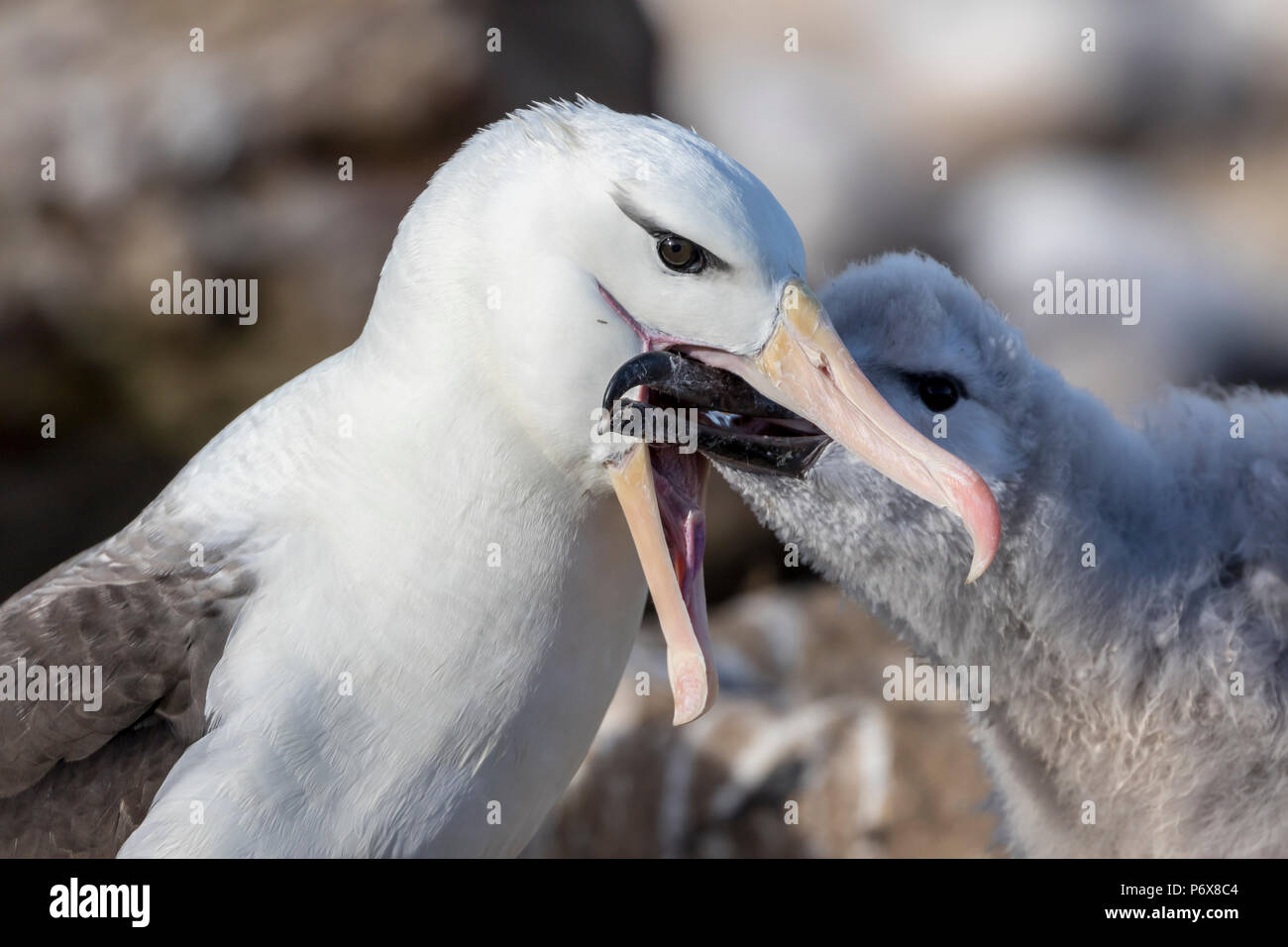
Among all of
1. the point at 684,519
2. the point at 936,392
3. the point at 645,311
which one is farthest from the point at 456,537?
the point at 936,392

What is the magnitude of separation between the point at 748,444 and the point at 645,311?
0.24m

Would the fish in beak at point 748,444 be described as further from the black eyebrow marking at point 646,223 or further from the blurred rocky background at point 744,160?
the blurred rocky background at point 744,160

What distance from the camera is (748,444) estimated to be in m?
2.04

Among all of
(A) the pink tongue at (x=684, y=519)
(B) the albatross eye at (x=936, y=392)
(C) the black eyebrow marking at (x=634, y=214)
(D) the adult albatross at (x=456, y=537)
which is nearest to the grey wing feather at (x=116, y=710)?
(D) the adult albatross at (x=456, y=537)

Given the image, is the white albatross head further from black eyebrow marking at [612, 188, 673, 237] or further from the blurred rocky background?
the blurred rocky background

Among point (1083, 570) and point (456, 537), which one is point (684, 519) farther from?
point (1083, 570)

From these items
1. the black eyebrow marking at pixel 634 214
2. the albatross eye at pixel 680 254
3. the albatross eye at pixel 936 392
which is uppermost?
the black eyebrow marking at pixel 634 214

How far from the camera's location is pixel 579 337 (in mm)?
1973

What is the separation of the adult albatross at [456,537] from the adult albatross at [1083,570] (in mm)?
358

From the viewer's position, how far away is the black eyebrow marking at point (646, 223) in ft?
6.28

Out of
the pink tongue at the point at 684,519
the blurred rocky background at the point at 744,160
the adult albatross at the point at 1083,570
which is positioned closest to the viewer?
the pink tongue at the point at 684,519

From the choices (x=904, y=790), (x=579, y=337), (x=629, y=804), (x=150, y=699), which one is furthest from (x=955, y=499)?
(x=629, y=804)
